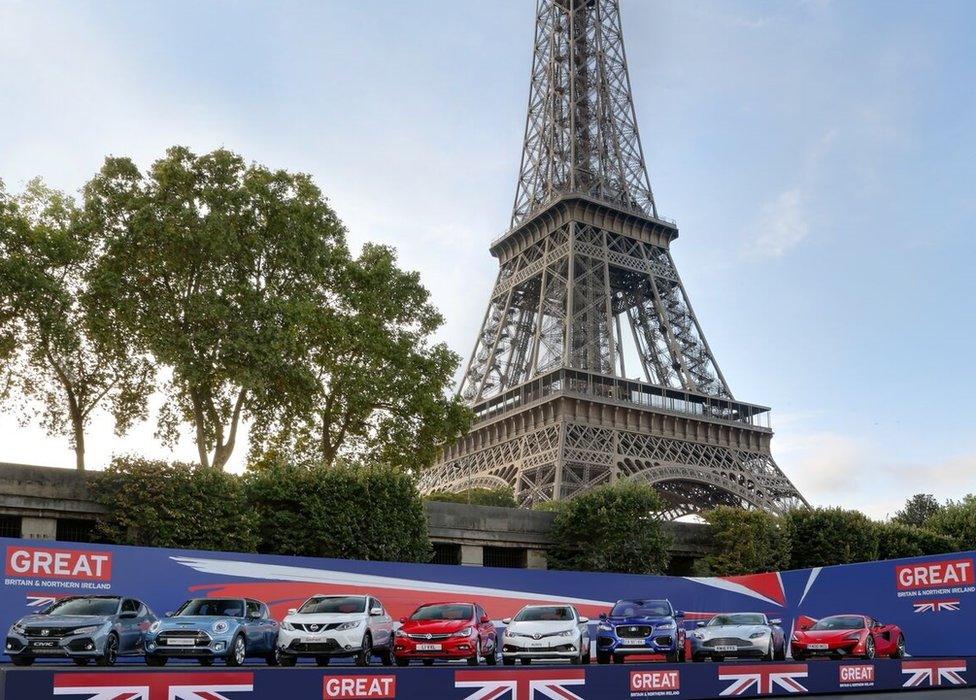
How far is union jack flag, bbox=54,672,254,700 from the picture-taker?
12.7m

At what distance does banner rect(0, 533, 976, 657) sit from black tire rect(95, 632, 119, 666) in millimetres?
3616

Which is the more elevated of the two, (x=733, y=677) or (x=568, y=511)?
(x=568, y=511)

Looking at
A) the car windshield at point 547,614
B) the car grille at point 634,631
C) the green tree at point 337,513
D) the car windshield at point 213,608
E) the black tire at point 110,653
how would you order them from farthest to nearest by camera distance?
1. the green tree at point 337,513
2. the car grille at point 634,631
3. the car windshield at point 547,614
4. the car windshield at point 213,608
5. the black tire at point 110,653

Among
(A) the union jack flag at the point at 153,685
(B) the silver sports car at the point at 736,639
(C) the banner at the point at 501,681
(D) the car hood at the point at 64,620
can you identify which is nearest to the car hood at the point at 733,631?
(B) the silver sports car at the point at 736,639

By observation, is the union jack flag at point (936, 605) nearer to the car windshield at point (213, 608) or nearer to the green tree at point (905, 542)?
the green tree at point (905, 542)

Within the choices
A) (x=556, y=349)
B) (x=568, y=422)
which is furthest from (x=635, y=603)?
(x=556, y=349)

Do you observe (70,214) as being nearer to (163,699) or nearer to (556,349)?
(163,699)

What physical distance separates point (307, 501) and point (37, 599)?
9.24m

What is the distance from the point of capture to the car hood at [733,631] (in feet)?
73.9

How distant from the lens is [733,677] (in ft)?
60.9

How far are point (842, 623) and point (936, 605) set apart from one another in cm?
406

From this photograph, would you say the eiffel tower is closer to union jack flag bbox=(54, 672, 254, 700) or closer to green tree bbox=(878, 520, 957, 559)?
green tree bbox=(878, 520, 957, 559)

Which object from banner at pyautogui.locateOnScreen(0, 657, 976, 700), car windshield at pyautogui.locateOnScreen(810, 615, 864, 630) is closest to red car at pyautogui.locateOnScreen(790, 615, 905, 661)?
car windshield at pyautogui.locateOnScreen(810, 615, 864, 630)

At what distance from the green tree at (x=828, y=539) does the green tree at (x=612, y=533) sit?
7474 millimetres
